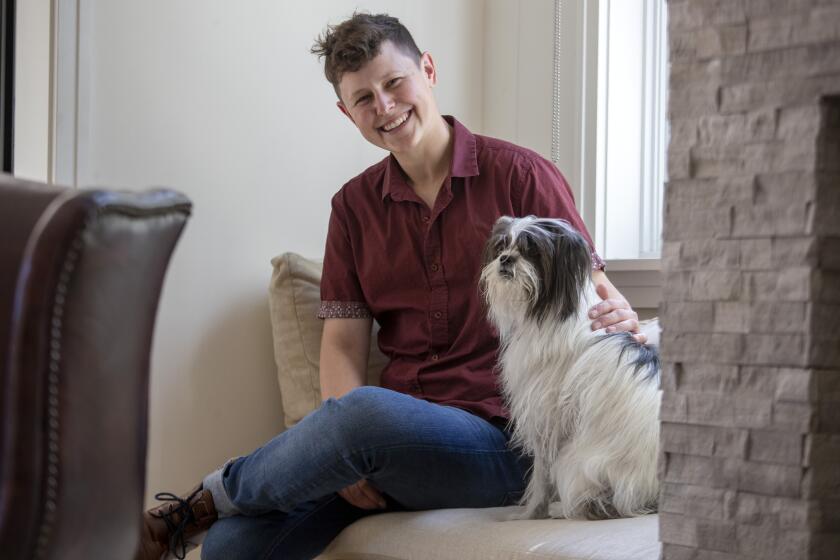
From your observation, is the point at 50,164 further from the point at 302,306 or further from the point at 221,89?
the point at 302,306

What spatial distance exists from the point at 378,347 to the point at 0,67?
3.39 feet

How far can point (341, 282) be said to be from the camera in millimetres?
2367

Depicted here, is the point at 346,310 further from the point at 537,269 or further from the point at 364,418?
the point at 537,269

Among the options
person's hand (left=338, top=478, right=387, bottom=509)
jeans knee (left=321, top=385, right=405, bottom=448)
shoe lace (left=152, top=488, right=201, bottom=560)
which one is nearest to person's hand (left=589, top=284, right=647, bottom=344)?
jeans knee (left=321, top=385, right=405, bottom=448)

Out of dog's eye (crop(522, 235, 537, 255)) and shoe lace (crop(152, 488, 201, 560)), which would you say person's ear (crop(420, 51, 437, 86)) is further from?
shoe lace (crop(152, 488, 201, 560))

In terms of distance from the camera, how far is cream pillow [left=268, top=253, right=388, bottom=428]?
2.49 metres

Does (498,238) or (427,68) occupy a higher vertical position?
(427,68)

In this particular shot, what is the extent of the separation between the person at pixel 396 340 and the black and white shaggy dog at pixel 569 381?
0.08 m

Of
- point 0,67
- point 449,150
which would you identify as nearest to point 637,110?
point 449,150

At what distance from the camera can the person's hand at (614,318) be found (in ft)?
6.18

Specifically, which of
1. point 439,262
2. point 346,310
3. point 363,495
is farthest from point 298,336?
point 363,495

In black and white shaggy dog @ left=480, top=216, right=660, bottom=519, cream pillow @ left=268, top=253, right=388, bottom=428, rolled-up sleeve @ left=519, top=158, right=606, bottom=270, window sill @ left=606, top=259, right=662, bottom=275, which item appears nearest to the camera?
black and white shaggy dog @ left=480, top=216, right=660, bottom=519

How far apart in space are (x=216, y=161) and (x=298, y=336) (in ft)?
1.57

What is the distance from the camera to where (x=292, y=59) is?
8.93 feet
